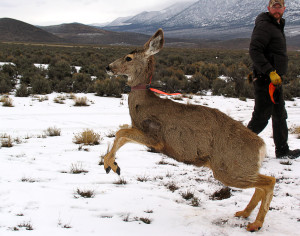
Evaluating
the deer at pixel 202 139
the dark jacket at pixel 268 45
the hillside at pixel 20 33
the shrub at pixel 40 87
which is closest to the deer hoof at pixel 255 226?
the deer at pixel 202 139

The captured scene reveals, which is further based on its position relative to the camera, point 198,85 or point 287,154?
point 198,85

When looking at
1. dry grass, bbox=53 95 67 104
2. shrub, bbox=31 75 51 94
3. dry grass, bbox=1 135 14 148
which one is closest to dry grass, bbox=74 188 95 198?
dry grass, bbox=1 135 14 148

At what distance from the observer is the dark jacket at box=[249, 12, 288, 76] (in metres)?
5.44

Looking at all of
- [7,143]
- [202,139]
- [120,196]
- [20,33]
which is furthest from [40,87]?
[20,33]

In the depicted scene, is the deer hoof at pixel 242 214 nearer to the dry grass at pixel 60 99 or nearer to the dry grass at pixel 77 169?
the dry grass at pixel 77 169

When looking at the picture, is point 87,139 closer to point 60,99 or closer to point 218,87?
point 60,99

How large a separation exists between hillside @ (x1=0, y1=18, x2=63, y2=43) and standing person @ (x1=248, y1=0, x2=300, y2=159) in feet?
399

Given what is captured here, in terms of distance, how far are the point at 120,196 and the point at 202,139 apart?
1.58m

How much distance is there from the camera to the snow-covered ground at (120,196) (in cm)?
337

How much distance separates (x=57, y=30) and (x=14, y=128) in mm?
201650

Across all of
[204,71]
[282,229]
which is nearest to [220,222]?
[282,229]

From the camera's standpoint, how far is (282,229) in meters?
3.43

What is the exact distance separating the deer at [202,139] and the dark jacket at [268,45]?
2.41 m

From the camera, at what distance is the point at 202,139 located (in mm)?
3371
